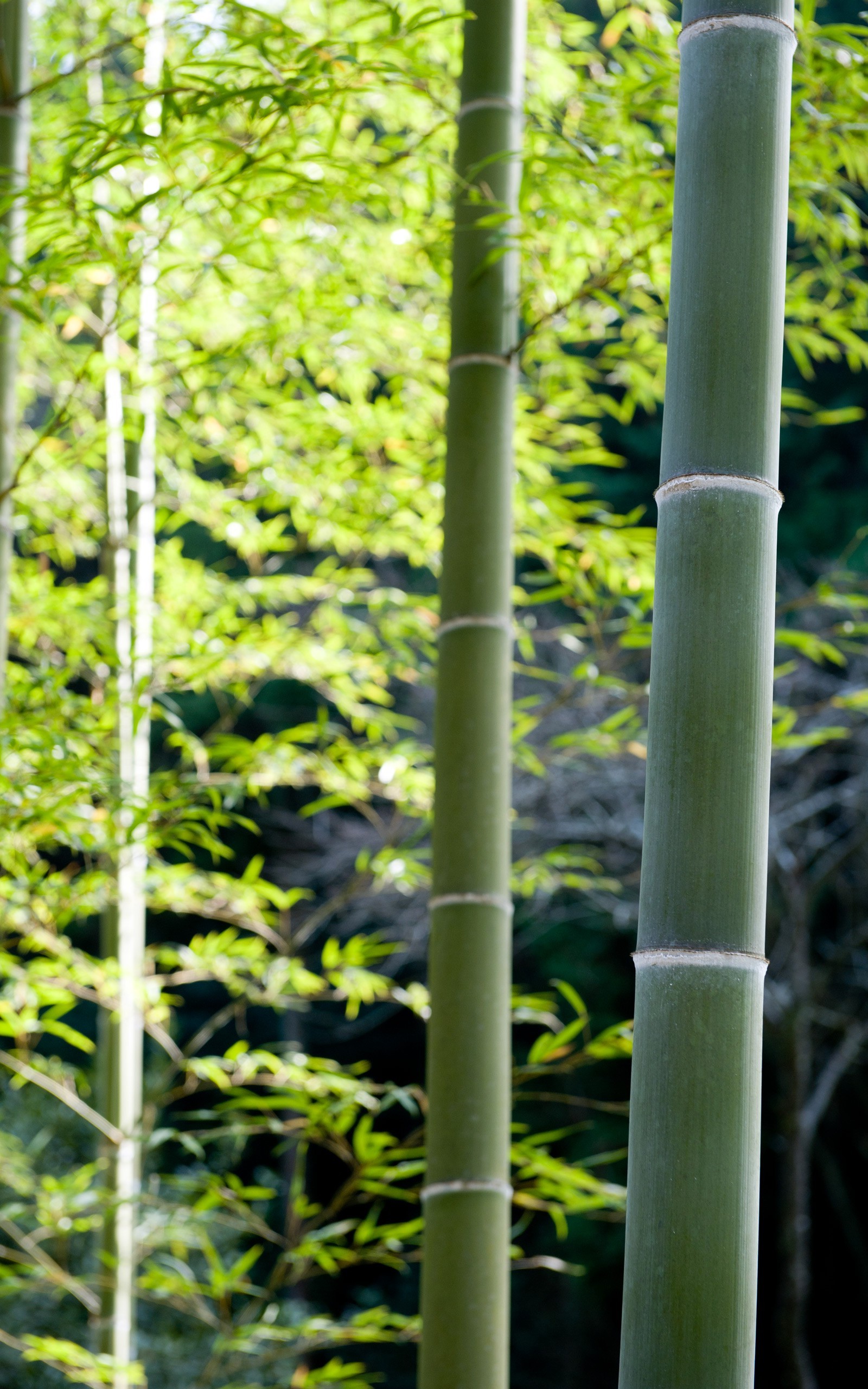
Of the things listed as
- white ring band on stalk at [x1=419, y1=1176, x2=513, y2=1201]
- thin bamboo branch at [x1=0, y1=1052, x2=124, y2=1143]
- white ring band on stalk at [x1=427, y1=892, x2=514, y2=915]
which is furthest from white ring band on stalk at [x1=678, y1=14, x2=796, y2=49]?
thin bamboo branch at [x1=0, y1=1052, x2=124, y2=1143]

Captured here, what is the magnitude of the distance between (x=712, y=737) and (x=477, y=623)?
715 mm

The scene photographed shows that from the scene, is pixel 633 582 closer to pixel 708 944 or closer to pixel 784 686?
pixel 708 944

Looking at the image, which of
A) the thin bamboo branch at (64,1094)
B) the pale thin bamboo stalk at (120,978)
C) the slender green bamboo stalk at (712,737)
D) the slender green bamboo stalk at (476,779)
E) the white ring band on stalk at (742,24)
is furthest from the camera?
the pale thin bamboo stalk at (120,978)

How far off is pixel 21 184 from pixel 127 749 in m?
1.22

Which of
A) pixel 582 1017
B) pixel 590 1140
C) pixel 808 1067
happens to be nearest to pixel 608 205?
pixel 582 1017

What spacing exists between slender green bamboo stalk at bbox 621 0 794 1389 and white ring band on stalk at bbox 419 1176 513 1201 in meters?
0.59

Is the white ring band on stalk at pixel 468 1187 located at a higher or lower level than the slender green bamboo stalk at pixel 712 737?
lower

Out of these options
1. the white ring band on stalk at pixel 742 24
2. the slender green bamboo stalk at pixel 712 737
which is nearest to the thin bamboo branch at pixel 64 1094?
the slender green bamboo stalk at pixel 712 737

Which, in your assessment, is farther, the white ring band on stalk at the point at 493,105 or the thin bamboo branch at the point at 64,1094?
the thin bamboo branch at the point at 64,1094

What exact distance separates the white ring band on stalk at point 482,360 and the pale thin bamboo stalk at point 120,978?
991 mm

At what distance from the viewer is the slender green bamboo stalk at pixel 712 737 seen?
0.98 m

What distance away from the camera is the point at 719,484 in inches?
41.3

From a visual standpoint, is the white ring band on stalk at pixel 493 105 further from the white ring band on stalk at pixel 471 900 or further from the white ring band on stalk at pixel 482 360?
the white ring band on stalk at pixel 471 900

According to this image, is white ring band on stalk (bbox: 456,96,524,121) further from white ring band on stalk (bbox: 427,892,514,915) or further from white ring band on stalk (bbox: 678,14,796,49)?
white ring band on stalk (bbox: 427,892,514,915)
